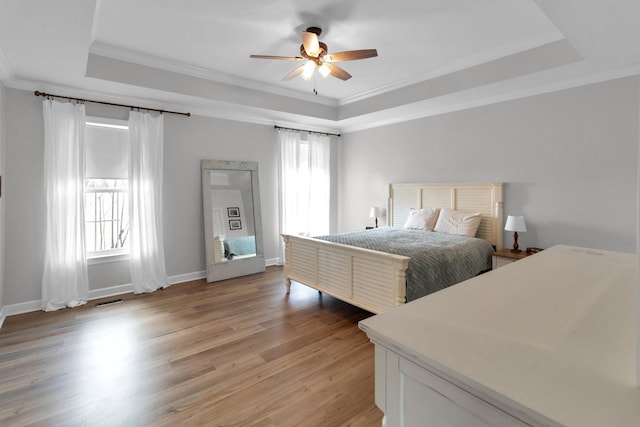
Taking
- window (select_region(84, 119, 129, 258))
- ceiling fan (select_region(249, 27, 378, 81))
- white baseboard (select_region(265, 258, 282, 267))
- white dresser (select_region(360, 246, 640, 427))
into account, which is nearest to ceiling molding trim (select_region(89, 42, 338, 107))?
window (select_region(84, 119, 129, 258))

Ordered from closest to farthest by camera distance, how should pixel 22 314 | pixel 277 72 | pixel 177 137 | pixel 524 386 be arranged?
1. pixel 524 386
2. pixel 22 314
3. pixel 277 72
4. pixel 177 137

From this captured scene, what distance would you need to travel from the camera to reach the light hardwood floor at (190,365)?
1.84 m

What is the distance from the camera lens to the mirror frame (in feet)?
14.7

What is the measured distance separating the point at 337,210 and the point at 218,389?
14.5 feet

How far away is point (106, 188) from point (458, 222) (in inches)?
176

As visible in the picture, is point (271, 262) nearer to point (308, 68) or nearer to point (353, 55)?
point (308, 68)

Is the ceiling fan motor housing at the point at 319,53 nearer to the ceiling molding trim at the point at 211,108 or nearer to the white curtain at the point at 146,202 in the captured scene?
the ceiling molding trim at the point at 211,108

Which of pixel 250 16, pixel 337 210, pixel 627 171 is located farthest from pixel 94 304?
pixel 627 171

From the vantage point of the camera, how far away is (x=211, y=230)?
14.8ft

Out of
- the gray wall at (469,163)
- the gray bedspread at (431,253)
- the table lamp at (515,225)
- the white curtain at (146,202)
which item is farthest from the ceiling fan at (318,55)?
the table lamp at (515,225)

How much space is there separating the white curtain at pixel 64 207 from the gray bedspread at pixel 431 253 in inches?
112

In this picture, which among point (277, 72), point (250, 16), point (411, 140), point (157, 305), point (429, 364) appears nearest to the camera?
point (429, 364)

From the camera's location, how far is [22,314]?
130 inches

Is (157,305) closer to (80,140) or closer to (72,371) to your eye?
(72,371)
